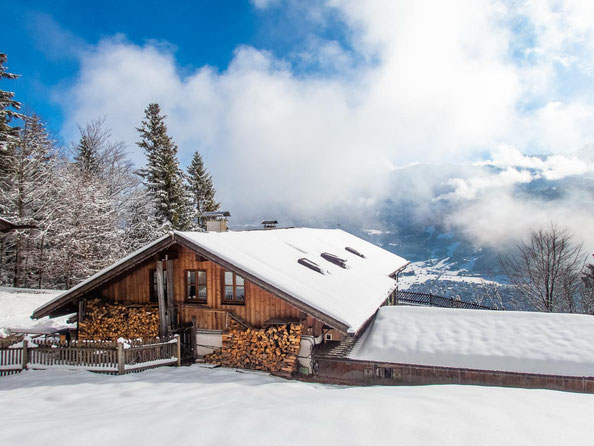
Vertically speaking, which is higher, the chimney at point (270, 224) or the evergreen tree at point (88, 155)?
the evergreen tree at point (88, 155)

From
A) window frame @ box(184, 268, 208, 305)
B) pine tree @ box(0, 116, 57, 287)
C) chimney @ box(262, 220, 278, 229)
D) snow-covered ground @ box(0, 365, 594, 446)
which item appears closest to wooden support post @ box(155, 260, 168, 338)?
window frame @ box(184, 268, 208, 305)

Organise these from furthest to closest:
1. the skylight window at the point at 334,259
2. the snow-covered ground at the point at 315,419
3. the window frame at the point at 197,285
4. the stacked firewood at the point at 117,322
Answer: the skylight window at the point at 334,259
the stacked firewood at the point at 117,322
the window frame at the point at 197,285
the snow-covered ground at the point at 315,419

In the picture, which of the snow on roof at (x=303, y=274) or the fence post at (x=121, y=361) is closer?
the snow on roof at (x=303, y=274)

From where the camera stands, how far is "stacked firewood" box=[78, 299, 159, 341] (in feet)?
44.4

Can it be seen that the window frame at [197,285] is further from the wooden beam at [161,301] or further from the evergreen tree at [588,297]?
the evergreen tree at [588,297]

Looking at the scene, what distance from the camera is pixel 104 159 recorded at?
34.7m

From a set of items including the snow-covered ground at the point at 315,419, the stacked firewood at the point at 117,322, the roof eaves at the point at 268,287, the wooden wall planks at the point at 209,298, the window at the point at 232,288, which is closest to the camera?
the snow-covered ground at the point at 315,419

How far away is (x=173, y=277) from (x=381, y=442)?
1067 centimetres

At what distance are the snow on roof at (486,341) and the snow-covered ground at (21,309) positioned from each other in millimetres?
15511

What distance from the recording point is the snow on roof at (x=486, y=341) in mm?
10141

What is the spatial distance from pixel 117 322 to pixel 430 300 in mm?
26587

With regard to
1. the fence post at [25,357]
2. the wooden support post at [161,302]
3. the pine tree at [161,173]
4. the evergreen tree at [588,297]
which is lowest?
the evergreen tree at [588,297]

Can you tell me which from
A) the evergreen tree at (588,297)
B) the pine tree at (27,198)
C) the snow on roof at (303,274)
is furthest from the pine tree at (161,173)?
the evergreen tree at (588,297)

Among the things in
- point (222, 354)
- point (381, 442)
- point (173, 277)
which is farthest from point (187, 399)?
point (173, 277)
